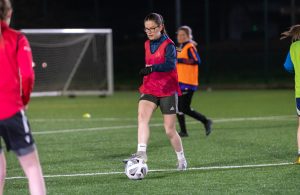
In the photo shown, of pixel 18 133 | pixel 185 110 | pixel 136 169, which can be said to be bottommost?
pixel 185 110

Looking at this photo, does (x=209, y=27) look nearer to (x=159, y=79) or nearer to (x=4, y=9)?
(x=159, y=79)

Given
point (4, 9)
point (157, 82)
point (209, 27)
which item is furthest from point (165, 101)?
point (209, 27)

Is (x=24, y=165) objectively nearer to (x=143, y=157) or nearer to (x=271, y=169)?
(x=143, y=157)

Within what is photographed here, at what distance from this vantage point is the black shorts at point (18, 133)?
5.71m

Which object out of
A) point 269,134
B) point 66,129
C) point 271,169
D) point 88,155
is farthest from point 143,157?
point 66,129

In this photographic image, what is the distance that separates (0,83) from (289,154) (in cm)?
604

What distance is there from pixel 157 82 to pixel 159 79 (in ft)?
0.14

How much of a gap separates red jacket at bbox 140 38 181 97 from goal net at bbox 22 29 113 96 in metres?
15.5

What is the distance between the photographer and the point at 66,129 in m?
15.3

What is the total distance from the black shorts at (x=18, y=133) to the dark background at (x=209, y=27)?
2359 centimetres

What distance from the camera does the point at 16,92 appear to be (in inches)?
226

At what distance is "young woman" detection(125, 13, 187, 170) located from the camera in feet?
29.5

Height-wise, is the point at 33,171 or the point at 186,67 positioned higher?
the point at 33,171

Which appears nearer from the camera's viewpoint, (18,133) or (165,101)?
(18,133)
